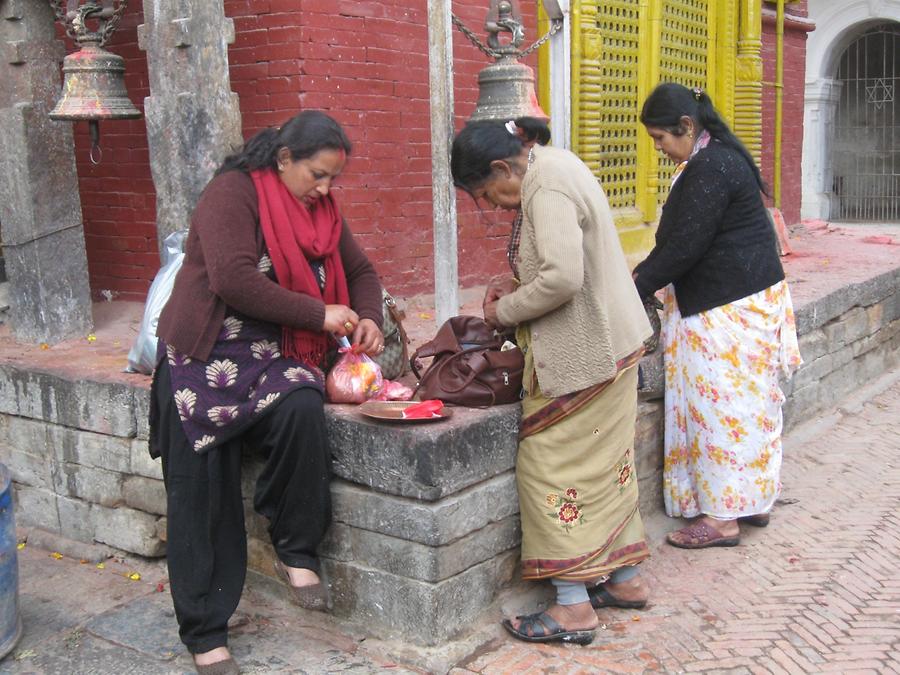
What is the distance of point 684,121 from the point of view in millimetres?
4344

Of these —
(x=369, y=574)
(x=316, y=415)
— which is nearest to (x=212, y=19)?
(x=316, y=415)

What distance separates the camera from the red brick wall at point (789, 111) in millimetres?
11047

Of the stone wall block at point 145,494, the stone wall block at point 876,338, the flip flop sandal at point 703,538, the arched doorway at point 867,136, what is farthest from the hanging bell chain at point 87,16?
the arched doorway at point 867,136

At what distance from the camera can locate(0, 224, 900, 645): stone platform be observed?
3.59 metres

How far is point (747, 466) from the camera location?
4613mm

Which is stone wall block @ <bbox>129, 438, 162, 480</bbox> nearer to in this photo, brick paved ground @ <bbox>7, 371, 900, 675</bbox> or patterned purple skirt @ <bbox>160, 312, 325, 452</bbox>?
brick paved ground @ <bbox>7, 371, 900, 675</bbox>

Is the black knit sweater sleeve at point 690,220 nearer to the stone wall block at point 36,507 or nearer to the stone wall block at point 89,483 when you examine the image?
the stone wall block at point 89,483

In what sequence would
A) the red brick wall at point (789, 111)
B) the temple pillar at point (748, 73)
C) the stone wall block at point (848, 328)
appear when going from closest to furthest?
the stone wall block at point (848, 328) → the temple pillar at point (748, 73) → the red brick wall at point (789, 111)

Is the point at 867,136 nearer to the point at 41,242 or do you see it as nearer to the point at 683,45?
the point at 683,45

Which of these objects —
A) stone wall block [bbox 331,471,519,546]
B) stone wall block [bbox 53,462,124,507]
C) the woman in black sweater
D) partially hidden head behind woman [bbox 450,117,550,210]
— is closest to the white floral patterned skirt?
the woman in black sweater

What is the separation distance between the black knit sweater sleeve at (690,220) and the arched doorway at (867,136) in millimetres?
14549

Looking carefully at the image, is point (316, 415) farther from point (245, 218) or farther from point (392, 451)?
point (245, 218)

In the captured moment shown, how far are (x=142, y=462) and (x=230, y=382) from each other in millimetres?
1385

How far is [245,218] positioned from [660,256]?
1.86 meters
